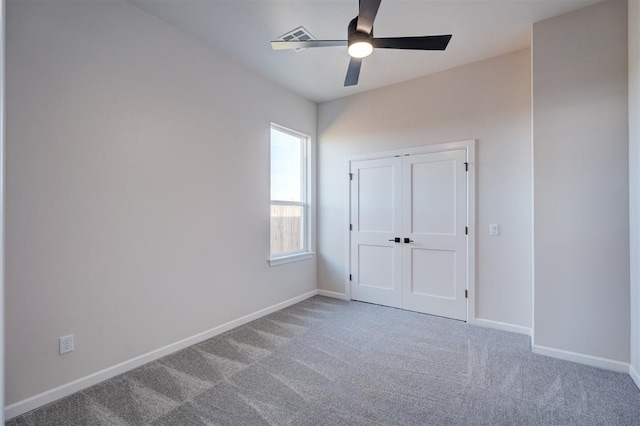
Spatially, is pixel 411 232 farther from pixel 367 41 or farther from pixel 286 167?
pixel 367 41

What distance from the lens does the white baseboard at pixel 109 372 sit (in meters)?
1.98

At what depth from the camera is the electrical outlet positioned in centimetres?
216

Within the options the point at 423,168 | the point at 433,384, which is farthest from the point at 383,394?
the point at 423,168

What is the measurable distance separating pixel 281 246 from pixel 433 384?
252 cm

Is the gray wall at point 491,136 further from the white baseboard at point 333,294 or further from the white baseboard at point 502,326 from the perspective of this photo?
the white baseboard at point 333,294

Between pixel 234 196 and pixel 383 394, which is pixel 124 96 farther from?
pixel 383 394

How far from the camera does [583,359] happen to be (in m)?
2.59

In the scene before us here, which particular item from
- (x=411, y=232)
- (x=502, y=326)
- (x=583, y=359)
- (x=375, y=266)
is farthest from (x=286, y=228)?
(x=583, y=359)

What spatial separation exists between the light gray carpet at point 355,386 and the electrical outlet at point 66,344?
32 centimetres

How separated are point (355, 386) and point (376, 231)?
2.30 m

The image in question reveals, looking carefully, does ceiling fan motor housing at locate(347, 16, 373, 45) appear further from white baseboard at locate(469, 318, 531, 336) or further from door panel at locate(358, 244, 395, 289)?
white baseboard at locate(469, 318, 531, 336)

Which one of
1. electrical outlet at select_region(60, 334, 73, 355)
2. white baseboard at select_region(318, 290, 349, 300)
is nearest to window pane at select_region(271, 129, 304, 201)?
white baseboard at select_region(318, 290, 349, 300)

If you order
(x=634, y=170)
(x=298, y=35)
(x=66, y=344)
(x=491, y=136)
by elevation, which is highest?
(x=298, y=35)

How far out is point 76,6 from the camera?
2.23 m
